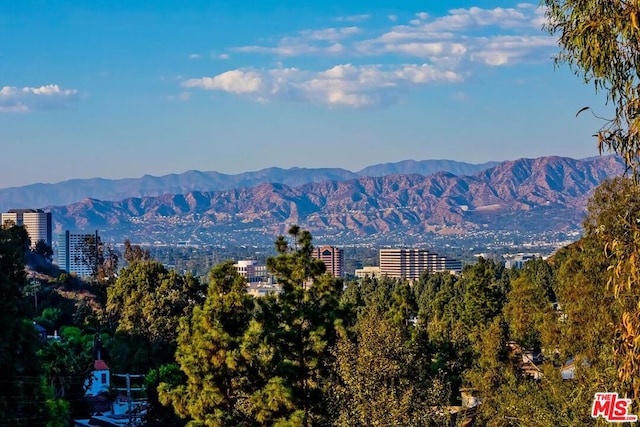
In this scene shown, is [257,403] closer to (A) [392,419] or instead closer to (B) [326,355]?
(B) [326,355]

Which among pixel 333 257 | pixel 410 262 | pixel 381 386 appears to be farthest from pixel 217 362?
pixel 410 262

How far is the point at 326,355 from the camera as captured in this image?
15.9 meters

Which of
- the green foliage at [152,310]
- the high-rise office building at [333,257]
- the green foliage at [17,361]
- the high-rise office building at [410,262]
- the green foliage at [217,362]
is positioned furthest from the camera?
the high-rise office building at [410,262]

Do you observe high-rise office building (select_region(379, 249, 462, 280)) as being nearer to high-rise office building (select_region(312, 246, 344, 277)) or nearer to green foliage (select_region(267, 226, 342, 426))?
high-rise office building (select_region(312, 246, 344, 277))

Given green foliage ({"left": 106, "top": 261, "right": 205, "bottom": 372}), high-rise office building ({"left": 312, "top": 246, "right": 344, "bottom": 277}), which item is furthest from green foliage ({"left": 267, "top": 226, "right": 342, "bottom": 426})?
high-rise office building ({"left": 312, "top": 246, "right": 344, "bottom": 277})

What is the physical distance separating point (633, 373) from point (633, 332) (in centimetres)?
30

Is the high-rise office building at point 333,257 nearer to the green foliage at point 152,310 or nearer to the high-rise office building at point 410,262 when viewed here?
the high-rise office building at point 410,262

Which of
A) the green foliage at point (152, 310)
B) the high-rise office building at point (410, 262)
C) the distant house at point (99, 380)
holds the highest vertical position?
the green foliage at point (152, 310)

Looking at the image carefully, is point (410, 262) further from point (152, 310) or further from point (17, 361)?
point (17, 361)

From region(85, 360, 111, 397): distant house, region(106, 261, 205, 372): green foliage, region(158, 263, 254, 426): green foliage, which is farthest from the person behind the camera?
region(106, 261, 205, 372): green foliage

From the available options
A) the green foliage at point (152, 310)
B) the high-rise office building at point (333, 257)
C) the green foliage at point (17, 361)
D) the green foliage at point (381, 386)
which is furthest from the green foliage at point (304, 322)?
the high-rise office building at point (333, 257)

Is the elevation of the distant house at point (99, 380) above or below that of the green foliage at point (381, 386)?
below

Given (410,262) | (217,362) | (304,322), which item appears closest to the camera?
(217,362)

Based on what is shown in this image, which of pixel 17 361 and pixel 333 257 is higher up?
pixel 17 361
